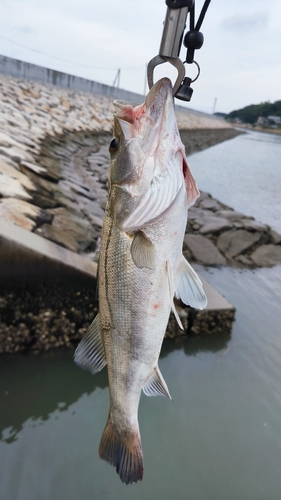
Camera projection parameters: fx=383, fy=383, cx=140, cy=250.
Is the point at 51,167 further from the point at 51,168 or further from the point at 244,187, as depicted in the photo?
the point at 244,187

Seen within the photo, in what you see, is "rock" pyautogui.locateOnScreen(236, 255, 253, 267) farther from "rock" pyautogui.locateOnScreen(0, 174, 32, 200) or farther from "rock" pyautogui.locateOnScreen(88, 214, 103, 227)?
"rock" pyautogui.locateOnScreen(0, 174, 32, 200)

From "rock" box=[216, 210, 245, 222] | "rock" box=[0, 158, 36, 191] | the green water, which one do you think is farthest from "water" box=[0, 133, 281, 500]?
"rock" box=[216, 210, 245, 222]

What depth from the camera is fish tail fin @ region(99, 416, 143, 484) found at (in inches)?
79.7

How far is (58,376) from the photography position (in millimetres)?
4164

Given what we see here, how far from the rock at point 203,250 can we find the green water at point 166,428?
296 cm

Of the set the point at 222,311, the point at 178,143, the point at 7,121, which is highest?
the point at 178,143

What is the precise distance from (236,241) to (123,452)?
7.40m

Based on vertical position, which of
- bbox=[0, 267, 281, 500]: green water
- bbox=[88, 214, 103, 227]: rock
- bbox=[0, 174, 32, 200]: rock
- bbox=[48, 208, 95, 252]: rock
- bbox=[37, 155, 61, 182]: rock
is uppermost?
bbox=[0, 174, 32, 200]: rock

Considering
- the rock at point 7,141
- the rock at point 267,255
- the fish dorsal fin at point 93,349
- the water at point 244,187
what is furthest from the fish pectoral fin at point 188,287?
the water at point 244,187

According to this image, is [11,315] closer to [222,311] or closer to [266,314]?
[222,311]

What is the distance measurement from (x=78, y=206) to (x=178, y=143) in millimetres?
5543

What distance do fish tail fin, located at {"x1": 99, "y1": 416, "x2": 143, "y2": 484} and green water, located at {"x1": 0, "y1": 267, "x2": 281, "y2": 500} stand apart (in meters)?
1.35

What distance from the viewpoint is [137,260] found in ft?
6.28

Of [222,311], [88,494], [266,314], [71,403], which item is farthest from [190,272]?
[266,314]
